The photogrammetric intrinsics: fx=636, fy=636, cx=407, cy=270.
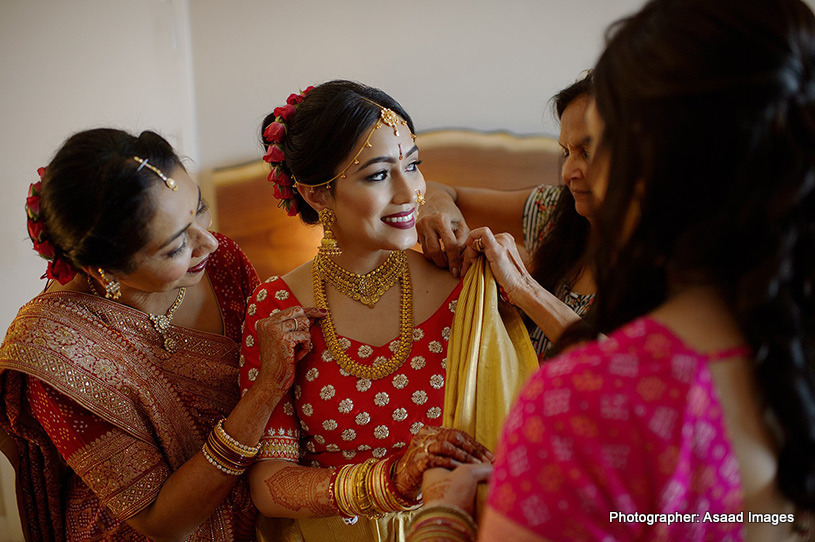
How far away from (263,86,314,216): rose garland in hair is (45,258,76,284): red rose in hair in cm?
56

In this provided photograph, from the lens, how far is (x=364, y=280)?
1682mm

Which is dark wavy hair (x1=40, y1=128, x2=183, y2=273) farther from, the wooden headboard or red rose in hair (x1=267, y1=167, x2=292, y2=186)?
the wooden headboard

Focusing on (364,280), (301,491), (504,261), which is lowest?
(301,491)

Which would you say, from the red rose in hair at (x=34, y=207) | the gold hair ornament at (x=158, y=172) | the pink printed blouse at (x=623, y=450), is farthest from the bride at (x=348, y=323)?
the pink printed blouse at (x=623, y=450)

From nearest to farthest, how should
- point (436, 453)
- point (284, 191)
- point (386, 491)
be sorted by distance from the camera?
point (436, 453)
point (386, 491)
point (284, 191)

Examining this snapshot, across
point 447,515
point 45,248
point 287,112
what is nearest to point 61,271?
point 45,248

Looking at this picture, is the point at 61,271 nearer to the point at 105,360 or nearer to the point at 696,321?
the point at 105,360

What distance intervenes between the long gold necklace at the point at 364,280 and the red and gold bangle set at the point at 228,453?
0.45 metres

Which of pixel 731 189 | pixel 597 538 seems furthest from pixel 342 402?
pixel 731 189

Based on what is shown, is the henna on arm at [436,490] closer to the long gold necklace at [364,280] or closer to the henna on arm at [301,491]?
the henna on arm at [301,491]

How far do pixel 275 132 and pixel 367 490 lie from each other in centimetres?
91

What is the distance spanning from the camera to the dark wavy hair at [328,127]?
155 centimetres

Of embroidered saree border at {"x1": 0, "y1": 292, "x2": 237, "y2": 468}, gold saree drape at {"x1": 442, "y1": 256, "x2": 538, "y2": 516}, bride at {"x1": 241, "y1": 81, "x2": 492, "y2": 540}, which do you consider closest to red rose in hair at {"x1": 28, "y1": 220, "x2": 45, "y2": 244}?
embroidered saree border at {"x1": 0, "y1": 292, "x2": 237, "y2": 468}

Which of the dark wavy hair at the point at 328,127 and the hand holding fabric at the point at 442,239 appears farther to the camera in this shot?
the hand holding fabric at the point at 442,239
